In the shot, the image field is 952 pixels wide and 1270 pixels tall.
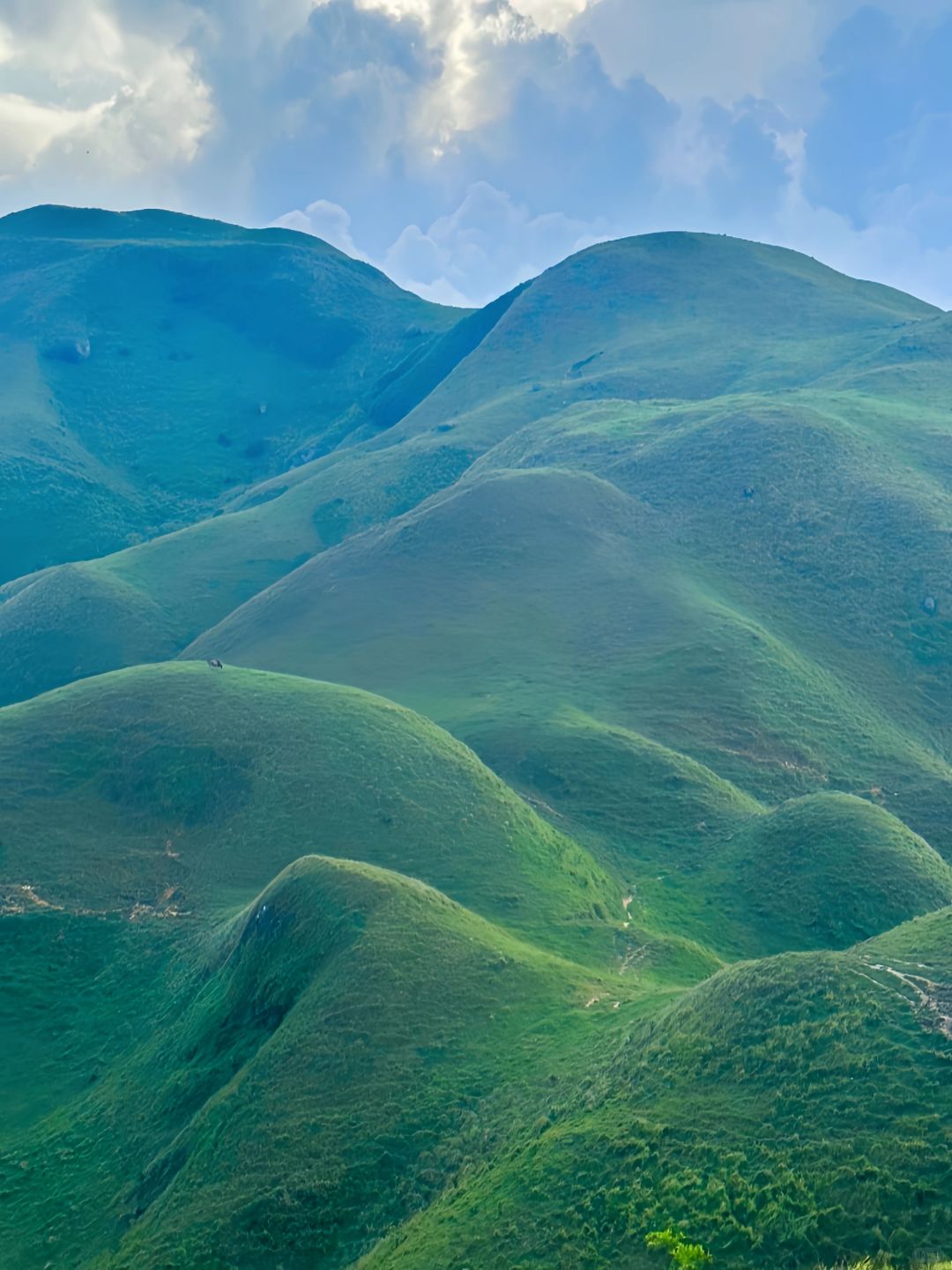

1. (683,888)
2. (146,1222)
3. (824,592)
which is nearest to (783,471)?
(824,592)

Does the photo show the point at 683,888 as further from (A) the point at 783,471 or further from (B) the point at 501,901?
(A) the point at 783,471

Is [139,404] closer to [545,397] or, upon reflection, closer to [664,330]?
[545,397]

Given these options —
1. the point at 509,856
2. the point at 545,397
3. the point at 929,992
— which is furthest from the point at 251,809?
the point at 545,397

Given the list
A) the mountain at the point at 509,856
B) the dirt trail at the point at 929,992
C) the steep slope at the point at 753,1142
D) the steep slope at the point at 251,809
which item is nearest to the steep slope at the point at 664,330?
the mountain at the point at 509,856

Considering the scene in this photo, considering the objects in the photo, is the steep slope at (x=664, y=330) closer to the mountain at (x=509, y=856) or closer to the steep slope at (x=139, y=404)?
the mountain at (x=509, y=856)

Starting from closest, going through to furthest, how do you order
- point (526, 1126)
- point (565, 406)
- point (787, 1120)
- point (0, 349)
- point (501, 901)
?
point (787, 1120) → point (526, 1126) → point (501, 901) → point (565, 406) → point (0, 349)

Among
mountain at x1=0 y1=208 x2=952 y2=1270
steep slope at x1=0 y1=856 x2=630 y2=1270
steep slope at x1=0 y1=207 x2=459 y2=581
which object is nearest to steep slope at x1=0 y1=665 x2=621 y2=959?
mountain at x1=0 y1=208 x2=952 y2=1270

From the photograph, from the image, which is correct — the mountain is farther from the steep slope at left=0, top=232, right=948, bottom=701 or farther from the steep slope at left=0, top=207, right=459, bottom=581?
the steep slope at left=0, top=207, right=459, bottom=581
